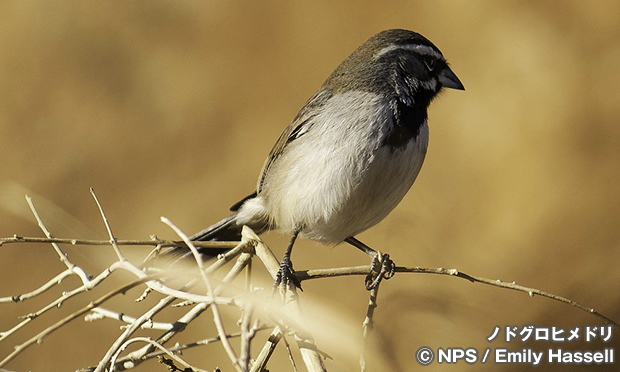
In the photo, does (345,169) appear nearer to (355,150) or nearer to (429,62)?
(355,150)

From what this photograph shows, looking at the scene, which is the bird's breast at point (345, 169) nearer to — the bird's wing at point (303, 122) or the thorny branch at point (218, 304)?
the bird's wing at point (303, 122)

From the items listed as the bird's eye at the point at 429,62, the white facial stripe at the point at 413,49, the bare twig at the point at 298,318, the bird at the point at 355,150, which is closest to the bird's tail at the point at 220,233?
the bird at the point at 355,150

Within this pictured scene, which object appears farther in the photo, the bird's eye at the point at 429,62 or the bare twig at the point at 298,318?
the bird's eye at the point at 429,62

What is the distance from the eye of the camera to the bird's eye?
3.10 meters

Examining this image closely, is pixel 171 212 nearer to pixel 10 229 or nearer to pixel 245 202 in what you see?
pixel 10 229

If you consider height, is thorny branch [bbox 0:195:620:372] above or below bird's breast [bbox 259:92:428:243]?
below

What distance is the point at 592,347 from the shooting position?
4090 mm

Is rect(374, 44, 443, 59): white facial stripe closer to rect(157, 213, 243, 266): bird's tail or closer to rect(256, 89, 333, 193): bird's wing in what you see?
rect(256, 89, 333, 193): bird's wing

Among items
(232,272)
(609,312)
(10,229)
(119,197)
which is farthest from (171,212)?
(609,312)

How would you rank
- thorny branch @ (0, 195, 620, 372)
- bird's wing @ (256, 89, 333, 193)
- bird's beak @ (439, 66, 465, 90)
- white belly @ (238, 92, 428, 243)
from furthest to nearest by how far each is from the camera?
bird's beak @ (439, 66, 465, 90) < bird's wing @ (256, 89, 333, 193) < white belly @ (238, 92, 428, 243) < thorny branch @ (0, 195, 620, 372)

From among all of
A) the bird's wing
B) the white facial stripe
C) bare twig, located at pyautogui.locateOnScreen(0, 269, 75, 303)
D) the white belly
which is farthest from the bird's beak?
bare twig, located at pyautogui.locateOnScreen(0, 269, 75, 303)

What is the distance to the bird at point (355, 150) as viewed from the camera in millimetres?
2689

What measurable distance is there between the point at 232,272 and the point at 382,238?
2907 millimetres

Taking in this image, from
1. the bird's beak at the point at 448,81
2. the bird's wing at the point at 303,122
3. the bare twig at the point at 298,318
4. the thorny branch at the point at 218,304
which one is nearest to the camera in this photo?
the thorny branch at the point at 218,304
